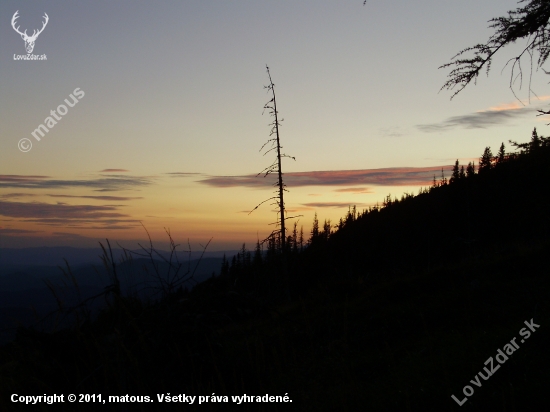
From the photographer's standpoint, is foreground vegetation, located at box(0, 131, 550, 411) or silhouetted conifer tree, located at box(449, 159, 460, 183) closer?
foreground vegetation, located at box(0, 131, 550, 411)

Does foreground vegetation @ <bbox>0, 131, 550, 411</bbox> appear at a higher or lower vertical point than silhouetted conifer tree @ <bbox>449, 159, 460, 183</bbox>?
lower

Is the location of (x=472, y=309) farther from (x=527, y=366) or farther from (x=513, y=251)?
(x=513, y=251)

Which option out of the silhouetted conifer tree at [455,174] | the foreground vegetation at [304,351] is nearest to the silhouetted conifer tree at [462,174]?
the silhouetted conifer tree at [455,174]

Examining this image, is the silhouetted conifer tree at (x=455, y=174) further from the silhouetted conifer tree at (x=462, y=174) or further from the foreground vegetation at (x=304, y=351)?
the foreground vegetation at (x=304, y=351)

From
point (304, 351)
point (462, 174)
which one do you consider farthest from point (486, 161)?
point (304, 351)

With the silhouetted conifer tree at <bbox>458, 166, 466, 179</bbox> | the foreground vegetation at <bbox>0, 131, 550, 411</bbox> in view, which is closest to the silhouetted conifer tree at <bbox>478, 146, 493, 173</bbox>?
the silhouetted conifer tree at <bbox>458, 166, 466, 179</bbox>

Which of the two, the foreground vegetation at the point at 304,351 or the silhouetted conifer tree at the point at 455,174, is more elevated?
the silhouetted conifer tree at the point at 455,174

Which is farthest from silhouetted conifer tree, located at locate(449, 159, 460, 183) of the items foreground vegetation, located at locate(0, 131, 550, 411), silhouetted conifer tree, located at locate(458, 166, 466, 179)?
foreground vegetation, located at locate(0, 131, 550, 411)

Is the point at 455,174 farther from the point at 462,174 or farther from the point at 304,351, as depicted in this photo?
the point at 304,351

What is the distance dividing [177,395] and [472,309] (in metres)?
5.60

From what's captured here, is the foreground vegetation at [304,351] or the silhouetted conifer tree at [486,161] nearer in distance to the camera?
the foreground vegetation at [304,351]

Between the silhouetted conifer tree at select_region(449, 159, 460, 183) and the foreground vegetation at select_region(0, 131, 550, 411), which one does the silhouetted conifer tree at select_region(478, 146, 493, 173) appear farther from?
the foreground vegetation at select_region(0, 131, 550, 411)

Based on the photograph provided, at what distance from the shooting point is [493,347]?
5910 mm

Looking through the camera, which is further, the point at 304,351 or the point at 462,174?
the point at 462,174
